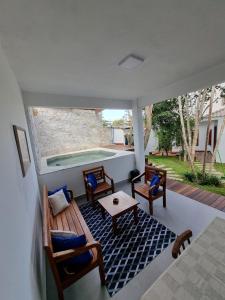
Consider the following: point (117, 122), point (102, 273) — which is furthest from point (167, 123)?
point (102, 273)

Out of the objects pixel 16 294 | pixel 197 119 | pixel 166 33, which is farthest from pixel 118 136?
pixel 16 294

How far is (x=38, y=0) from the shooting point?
92 cm

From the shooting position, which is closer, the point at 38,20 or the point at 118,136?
the point at 38,20

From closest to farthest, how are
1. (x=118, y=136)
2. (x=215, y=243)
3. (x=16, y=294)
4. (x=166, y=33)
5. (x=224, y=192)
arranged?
(x=16, y=294) → (x=215, y=243) → (x=166, y=33) → (x=224, y=192) → (x=118, y=136)

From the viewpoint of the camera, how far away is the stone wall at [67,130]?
6.67 metres

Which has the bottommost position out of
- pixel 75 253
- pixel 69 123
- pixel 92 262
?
pixel 92 262

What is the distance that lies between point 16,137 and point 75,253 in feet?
4.24

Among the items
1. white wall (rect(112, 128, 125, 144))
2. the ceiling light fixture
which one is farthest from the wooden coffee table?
white wall (rect(112, 128, 125, 144))

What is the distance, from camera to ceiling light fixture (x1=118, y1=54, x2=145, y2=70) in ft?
5.65

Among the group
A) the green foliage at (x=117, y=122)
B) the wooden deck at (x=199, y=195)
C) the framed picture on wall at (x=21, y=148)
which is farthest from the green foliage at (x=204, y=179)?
the green foliage at (x=117, y=122)

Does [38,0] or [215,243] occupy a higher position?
[38,0]

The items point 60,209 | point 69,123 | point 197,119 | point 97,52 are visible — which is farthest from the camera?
point 69,123

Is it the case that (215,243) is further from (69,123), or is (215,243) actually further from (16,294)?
(69,123)

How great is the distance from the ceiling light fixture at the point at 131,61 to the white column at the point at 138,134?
2123 mm
